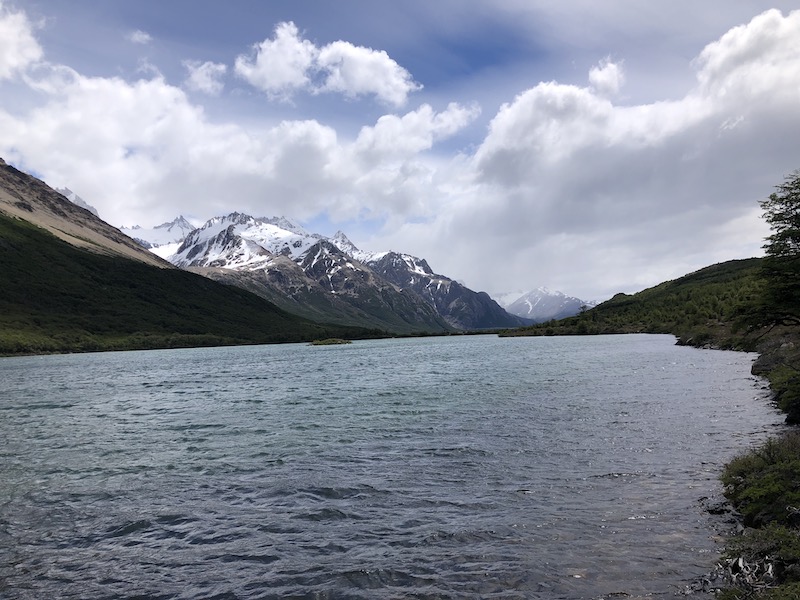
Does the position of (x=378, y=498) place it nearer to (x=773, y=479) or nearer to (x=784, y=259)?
(x=773, y=479)

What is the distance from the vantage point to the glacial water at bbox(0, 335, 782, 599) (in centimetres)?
1543

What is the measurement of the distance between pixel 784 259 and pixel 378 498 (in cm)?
3021

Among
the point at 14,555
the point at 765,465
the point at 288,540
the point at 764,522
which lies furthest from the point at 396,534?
the point at 765,465

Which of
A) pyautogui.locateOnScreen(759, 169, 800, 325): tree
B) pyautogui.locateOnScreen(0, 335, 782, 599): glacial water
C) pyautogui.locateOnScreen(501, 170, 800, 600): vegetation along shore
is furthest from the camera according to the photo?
pyautogui.locateOnScreen(759, 169, 800, 325): tree

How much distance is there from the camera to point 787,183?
3338 centimetres

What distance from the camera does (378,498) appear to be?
2248 centimetres

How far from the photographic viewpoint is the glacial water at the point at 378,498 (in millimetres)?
15430

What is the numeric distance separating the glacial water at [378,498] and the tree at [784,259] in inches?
321

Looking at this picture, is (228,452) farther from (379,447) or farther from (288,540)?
(288,540)

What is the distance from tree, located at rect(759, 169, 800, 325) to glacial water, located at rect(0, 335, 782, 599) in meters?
8.15

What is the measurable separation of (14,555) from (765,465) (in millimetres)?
29063

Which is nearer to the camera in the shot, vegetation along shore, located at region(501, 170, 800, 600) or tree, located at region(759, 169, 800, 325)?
vegetation along shore, located at region(501, 170, 800, 600)

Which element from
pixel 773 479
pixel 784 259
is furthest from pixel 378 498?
pixel 784 259

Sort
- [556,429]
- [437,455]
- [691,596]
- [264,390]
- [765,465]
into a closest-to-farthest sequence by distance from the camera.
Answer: [691,596] < [765,465] < [437,455] < [556,429] < [264,390]
